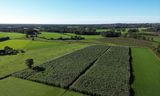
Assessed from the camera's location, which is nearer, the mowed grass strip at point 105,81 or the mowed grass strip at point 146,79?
the mowed grass strip at point 105,81

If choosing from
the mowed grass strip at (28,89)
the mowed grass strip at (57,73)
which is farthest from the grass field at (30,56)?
the mowed grass strip at (28,89)

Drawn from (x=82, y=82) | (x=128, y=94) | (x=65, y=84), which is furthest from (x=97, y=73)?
(x=128, y=94)

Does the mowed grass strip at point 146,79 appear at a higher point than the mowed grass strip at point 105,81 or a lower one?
lower

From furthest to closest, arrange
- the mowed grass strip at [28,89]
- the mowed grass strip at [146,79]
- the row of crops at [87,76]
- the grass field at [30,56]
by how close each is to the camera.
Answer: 1. the grass field at [30,56]
2. the mowed grass strip at [146,79]
3. the row of crops at [87,76]
4. the mowed grass strip at [28,89]

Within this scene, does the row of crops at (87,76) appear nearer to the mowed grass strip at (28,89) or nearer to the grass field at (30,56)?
the mowed grass strip at (28,89)

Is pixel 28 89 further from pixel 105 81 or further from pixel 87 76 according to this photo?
pixel 105 81

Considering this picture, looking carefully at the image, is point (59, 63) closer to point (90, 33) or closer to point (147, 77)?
point (147, 77)

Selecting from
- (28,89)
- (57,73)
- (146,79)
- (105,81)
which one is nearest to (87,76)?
(105,81)

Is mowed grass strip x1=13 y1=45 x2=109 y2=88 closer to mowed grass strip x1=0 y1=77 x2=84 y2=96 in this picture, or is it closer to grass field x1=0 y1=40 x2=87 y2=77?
mowed grass strip x1=0 y1=77 x2=84 y2=96
